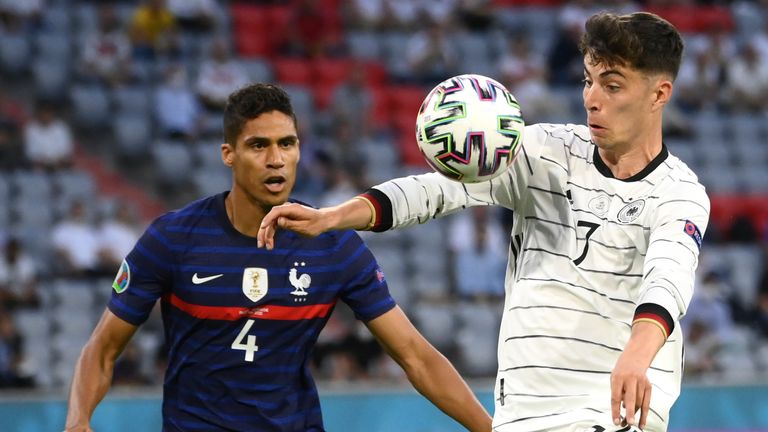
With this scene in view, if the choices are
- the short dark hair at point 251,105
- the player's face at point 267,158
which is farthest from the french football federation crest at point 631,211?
the short dark hair at point 251,105

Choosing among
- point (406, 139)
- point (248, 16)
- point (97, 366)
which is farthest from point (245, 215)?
point (248, 16)

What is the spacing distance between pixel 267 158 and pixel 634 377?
6.85ft

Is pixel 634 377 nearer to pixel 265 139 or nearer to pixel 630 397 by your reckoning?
pixel 630 397

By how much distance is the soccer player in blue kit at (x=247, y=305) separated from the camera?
17.3 feet

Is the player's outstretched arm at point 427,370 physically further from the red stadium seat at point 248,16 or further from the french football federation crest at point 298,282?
the red stadium seat at point 248,16

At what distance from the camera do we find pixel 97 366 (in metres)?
5.35

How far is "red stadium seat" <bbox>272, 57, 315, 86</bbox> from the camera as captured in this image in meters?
15.5

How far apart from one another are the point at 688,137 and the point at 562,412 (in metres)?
12.5

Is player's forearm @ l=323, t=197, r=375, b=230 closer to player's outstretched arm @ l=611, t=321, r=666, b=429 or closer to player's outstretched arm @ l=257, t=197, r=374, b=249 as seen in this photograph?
player's outstretched arm @ l=257, t=197, r=374, b=249

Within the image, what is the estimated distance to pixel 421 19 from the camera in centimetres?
1664

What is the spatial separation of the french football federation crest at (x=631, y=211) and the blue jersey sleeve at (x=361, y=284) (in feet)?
4.46

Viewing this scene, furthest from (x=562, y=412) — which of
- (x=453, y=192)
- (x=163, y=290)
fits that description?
(x=163, y=290)

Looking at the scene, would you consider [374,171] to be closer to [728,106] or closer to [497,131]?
[728,106]

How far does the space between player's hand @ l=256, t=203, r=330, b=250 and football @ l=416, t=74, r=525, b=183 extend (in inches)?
19.9
